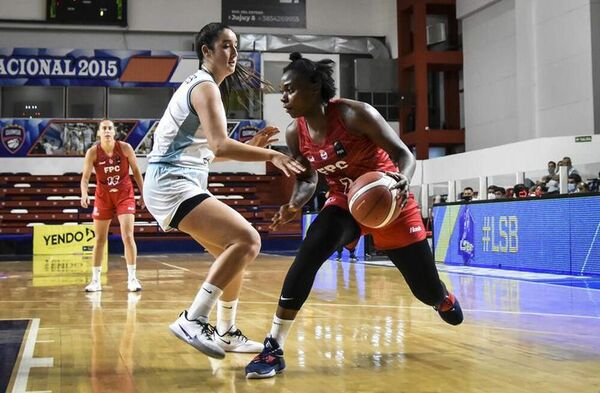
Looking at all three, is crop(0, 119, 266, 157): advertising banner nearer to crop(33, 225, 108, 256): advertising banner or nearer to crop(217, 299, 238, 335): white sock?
crop(33, 225, 108, 256): advertising banner

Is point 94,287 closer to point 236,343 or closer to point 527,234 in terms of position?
point 236,343

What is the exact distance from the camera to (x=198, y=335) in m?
3.44

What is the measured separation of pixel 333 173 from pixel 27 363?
1797 mm

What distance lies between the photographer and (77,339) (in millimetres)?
4566

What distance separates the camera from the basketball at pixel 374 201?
3.40 meters

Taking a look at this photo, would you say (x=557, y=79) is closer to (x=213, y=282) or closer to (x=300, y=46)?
(x=300, y=46)

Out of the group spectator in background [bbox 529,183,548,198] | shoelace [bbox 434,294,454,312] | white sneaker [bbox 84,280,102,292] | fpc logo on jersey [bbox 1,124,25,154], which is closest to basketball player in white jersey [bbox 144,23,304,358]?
shoelace [bbox 434,294,454,312]

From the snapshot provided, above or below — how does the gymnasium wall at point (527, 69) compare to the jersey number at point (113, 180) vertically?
above

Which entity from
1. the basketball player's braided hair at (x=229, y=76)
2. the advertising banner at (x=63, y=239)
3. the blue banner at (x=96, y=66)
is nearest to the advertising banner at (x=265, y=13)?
the blue banner at (x=96, y=66)

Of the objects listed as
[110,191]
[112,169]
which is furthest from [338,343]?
[112,169]

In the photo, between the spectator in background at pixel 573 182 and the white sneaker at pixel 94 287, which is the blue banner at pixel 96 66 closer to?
the spectator in background at pixel 573 182

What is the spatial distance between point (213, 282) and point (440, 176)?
15.2 meters

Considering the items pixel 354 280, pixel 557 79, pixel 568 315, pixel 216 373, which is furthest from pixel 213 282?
pixel 557 79

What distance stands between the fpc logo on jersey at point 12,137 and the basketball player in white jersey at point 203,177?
59.4 ft
